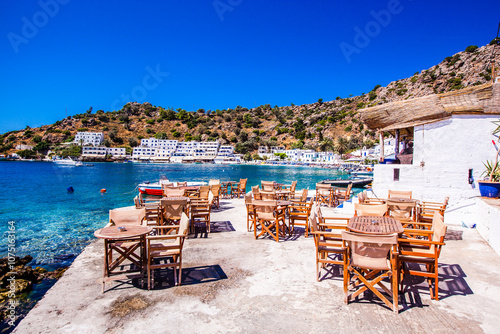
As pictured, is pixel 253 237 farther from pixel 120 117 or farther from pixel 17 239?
pixel 120 117

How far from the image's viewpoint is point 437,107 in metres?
8.44

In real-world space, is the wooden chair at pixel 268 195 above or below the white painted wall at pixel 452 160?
below

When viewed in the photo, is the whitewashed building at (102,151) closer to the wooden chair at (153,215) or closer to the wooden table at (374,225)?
the wooden chair at (153,215)

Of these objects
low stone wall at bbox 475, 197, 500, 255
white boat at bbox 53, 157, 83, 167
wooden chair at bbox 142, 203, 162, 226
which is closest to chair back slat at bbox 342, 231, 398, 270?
low stone wall at bbox 475, 197, 500, 255

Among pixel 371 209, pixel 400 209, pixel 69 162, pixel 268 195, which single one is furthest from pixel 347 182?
pixel 69 162

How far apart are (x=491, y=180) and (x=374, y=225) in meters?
5.48

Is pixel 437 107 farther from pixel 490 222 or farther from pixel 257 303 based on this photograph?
pixel 257 303

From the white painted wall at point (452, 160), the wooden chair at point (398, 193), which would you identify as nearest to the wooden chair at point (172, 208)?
the wooden chair at point (398, 193)

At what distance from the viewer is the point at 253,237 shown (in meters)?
6.54

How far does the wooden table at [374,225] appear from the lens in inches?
149

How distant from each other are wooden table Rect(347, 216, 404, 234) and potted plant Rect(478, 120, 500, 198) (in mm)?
4702

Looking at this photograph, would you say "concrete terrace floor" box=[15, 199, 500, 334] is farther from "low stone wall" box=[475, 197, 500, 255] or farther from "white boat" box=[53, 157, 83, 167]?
"white boat" box=[53, 157, 83, 167]

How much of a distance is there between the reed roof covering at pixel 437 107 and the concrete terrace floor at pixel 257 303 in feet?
15.8

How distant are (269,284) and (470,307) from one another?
8.22ft
